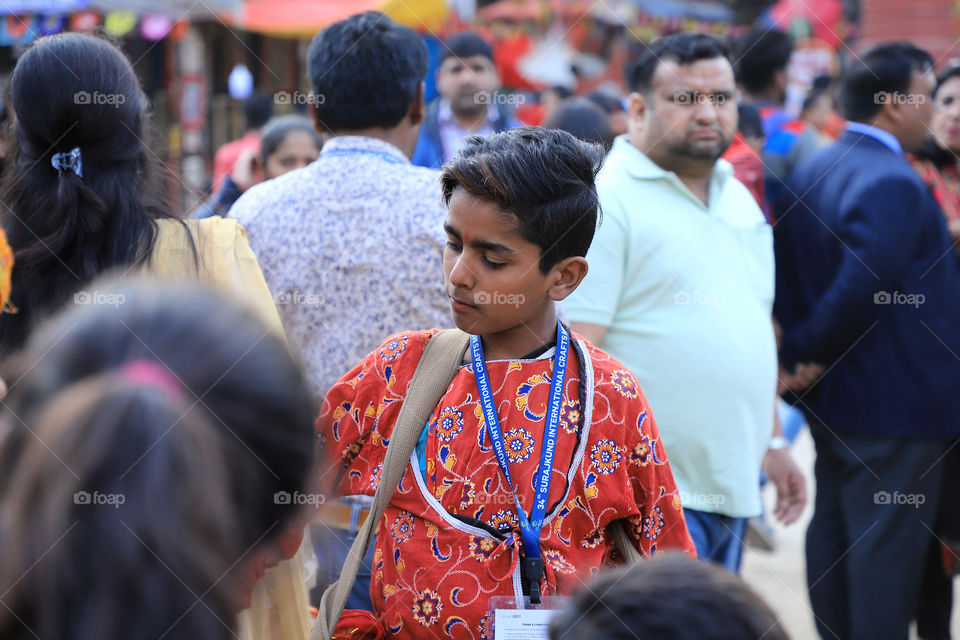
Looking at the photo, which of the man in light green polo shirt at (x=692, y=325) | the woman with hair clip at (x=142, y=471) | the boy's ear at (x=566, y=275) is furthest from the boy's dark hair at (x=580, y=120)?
the woman with hair clip at (x=142, y=471)

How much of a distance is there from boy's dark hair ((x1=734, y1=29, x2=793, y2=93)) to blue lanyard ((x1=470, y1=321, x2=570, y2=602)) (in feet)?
14.6

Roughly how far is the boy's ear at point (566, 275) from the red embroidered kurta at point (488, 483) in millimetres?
128

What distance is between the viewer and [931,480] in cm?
340

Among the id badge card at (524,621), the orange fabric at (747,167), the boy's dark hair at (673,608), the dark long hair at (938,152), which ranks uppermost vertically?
the boy's dark hair at (673,608)

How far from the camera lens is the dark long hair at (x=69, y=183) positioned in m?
2.07

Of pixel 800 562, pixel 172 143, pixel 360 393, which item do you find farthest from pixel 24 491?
pixel 172 143

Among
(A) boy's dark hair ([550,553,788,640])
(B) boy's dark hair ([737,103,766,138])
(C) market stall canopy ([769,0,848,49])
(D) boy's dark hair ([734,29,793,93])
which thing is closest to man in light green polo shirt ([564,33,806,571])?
(A) boy's dark hair ([550,553,788,640])

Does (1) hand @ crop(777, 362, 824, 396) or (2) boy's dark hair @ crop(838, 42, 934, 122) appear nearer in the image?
(1) hand @ crop(777, 362, 824, 396)

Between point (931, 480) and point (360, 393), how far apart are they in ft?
7.54

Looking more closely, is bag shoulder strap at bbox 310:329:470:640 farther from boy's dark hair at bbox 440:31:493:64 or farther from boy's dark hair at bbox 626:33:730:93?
boy's dark hair at bbox 440:31:493:64

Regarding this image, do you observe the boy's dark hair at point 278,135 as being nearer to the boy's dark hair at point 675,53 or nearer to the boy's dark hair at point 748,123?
the boy's dark hair at point 675,53

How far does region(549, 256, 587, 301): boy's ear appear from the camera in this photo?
2.02 m

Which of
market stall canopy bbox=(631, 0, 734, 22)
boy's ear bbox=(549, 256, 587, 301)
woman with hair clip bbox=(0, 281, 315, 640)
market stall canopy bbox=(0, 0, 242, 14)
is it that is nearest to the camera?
woman with hair clip bbox=(0, 281, 315, 640)

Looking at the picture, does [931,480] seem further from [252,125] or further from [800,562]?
[252,125]
